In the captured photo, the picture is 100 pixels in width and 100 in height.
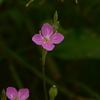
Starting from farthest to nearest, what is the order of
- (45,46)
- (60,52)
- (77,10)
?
(77,10)
(60,52)
(45,46)

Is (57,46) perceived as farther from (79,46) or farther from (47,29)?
(47,29)

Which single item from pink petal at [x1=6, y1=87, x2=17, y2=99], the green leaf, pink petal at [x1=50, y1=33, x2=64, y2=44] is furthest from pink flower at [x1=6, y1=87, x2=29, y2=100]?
the green leaf

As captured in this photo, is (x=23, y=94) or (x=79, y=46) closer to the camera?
(x=23, y=94)

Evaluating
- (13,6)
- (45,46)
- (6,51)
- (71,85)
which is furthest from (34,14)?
(45,46)

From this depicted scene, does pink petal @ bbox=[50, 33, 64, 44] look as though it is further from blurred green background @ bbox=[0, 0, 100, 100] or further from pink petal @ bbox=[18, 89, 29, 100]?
blurred green background @ bbox=[0, 0, 100, 100]

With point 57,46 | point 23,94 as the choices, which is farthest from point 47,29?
point 57,46

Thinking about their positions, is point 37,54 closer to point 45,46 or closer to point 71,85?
point 71,85
